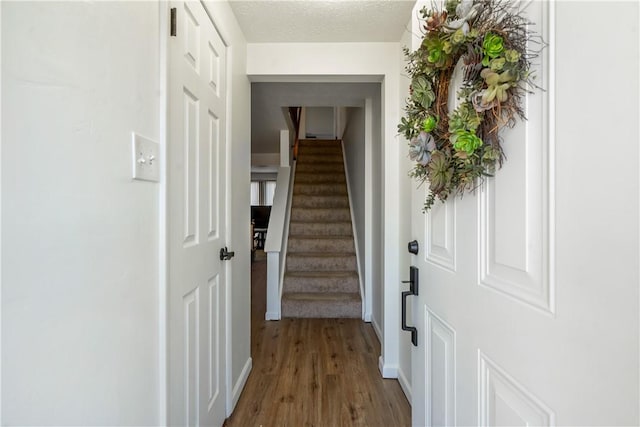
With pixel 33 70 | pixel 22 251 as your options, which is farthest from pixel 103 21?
pixel 22 251

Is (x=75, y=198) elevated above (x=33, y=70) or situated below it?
below

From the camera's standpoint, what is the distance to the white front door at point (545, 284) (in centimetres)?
42

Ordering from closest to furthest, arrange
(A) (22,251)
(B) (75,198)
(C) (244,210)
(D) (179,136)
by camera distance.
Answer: (A) (22,251) < (B) (75,198) < (D) (179,136) < (C) (244,210)

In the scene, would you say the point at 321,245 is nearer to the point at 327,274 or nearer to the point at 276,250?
the point at 327,274

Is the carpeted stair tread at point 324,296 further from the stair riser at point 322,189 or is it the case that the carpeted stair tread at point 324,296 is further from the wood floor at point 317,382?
the stair riser at point 322,189

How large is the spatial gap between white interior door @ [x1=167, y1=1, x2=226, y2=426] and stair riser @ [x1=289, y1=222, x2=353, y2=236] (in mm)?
2584

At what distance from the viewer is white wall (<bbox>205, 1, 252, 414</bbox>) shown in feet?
5.58

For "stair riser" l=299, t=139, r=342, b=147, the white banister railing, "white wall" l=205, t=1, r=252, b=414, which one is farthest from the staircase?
"white wall" l=205, t=1, r=252, b=414

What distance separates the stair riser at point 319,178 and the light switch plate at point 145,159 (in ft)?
13.4

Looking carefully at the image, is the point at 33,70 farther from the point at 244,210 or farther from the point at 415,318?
the point at 244,210

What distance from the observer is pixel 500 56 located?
61 centimetres

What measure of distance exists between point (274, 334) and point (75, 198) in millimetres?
2491

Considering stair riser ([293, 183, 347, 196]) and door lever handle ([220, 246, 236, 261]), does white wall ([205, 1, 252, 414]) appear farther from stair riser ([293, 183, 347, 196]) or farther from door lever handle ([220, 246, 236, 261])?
stair riser ([293, 183, 347, 196])

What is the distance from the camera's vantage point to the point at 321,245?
3.99 m
